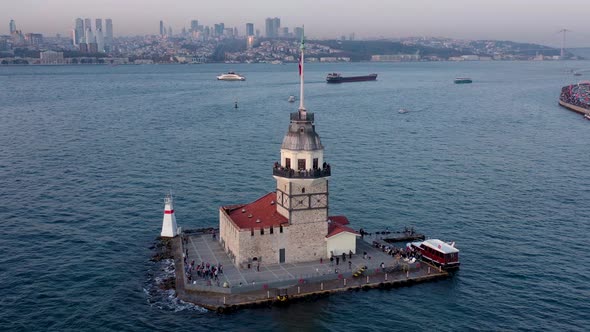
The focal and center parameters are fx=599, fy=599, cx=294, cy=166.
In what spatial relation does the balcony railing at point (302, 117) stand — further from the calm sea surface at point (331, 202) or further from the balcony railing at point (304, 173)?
the calm sea surface at point (331, 202)

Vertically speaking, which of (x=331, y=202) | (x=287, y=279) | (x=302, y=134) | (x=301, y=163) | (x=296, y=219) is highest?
(x=302, y=134)

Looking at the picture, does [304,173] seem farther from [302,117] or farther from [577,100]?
[577,100]

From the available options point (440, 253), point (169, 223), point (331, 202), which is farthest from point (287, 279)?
point (331, 202)

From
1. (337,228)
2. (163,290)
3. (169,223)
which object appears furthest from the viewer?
(169,223)

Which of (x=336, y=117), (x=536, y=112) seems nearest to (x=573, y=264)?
(x=336, y=117)

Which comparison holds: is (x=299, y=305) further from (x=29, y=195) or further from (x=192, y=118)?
(x=192, y=118)

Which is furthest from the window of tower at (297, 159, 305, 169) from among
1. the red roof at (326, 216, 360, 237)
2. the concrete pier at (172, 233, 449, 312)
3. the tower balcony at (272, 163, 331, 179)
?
the concrete pier at (172, 233, 449, 312)
